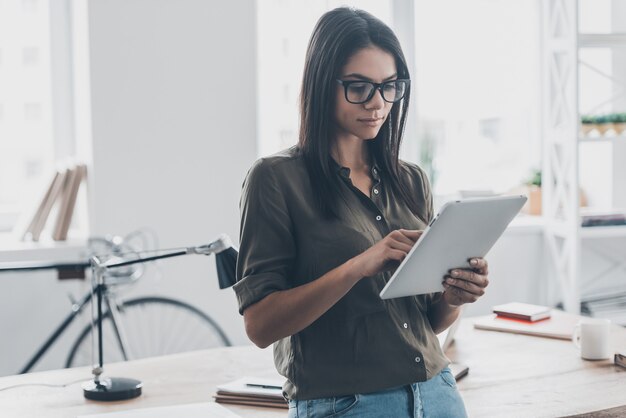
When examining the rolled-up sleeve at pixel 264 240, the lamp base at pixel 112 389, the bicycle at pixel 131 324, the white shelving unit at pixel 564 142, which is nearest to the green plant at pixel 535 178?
the white shelving unit at pixel 564 142

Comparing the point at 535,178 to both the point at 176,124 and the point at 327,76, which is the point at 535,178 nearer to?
the point at 176,124

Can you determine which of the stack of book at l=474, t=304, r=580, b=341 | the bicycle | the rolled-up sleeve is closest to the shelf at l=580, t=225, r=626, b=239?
the stack of book at l=474, t=304, r=580, b=341

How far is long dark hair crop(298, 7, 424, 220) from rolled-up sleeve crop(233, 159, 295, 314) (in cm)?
8

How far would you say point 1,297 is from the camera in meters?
3.59

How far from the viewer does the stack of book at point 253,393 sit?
192 centimetres

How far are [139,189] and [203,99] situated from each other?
467 millimetres

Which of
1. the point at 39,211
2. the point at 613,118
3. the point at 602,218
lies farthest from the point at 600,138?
the point at 39,211

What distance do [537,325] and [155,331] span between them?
5.88ft

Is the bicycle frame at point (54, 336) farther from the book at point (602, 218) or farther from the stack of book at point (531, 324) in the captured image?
the book at point (602, 218)

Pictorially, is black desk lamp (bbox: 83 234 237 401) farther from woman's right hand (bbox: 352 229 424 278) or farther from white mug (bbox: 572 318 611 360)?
white mug (bbox: 572 318 611 360)

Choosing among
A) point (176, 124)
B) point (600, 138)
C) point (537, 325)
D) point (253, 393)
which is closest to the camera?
point (253, 393)

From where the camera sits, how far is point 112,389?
78.6 inches

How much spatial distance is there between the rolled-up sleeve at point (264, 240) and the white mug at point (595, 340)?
3.33 feet

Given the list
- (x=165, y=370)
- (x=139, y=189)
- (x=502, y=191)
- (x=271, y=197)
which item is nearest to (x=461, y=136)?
(x=502, y=191)
